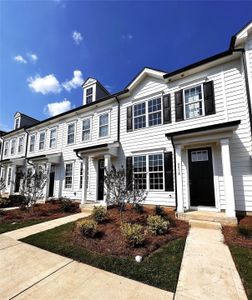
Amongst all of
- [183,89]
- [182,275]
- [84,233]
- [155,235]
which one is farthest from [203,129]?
[84,233]

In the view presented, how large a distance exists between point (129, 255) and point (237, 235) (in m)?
3.40

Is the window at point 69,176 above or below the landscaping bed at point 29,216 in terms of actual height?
above

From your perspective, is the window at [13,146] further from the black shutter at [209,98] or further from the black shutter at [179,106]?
the black shutter at [209,98]

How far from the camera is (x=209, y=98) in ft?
25.3

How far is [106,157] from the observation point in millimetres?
9672

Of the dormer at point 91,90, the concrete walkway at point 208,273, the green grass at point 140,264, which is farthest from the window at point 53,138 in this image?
the concrete walkway at point 208,273

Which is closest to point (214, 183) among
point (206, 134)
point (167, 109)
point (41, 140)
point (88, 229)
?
point (206, 134)

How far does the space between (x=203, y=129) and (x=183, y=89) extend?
9.68 feet

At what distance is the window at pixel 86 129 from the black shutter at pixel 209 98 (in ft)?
25.5

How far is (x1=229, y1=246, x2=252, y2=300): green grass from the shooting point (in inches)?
112

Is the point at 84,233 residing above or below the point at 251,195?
below

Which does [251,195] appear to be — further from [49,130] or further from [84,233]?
[49,130]

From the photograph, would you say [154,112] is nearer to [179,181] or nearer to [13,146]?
[179,181]

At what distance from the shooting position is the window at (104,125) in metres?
11.2
